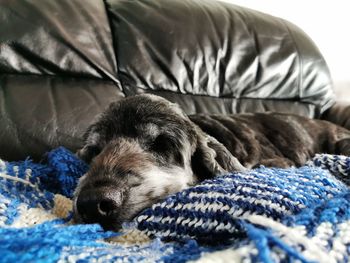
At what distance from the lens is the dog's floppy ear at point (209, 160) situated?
5.22 feet

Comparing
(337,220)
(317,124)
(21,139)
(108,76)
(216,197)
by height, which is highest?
(337,220)

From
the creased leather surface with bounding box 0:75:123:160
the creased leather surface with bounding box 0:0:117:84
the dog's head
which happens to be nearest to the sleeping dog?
the dog's head

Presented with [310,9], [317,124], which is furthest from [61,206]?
[310,9]

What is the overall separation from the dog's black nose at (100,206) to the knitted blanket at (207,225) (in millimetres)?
50

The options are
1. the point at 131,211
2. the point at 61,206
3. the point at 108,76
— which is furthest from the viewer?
the point at 108,76

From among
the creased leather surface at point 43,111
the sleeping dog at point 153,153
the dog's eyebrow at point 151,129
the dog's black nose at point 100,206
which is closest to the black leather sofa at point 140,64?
the creased leather surface at point 43,111

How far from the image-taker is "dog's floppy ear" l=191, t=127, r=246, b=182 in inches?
62.7

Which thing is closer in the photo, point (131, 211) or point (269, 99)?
point (131, 211)

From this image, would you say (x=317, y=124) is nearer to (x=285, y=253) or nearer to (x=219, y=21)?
(x=219, y=21)

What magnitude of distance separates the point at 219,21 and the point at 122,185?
1.93 meters

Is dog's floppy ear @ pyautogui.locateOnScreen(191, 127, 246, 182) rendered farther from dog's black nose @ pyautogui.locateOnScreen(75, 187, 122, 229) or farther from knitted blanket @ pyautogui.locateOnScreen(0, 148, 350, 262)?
dog's black nose @ pyautogui.locateOnScreen(75, 187, 122, 229)

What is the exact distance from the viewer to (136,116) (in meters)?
1.60

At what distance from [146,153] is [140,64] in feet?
3.44

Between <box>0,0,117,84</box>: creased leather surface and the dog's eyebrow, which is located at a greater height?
<box>0,0,117,84</box>: creased leather surface
